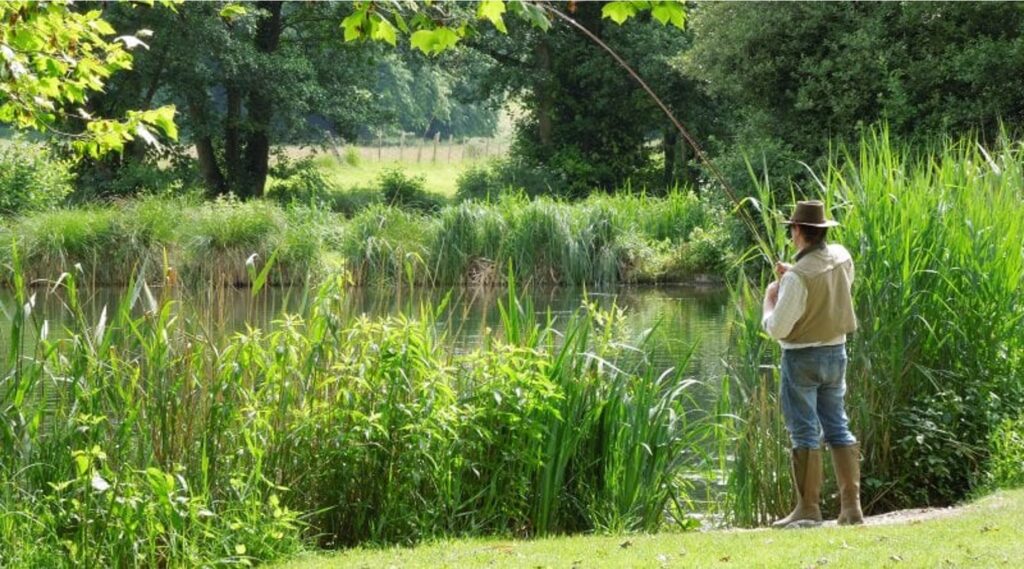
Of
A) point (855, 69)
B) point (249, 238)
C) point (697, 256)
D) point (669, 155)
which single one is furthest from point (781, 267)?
point (669, 155)

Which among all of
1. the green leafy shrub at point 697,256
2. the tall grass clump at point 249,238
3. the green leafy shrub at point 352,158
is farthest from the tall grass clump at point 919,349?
the green leafy shrub at point 352,158

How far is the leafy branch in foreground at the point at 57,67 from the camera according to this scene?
22.5ft

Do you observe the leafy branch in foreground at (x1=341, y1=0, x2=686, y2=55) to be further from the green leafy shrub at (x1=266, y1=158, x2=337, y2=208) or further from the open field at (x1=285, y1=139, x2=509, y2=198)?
the open field at (x1=285, y1=139, x2=509, y2=198)

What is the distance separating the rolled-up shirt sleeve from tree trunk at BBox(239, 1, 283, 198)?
3173 centimetres

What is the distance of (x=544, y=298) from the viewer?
77.2ft

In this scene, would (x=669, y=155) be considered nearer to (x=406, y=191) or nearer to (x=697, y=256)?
(x=406, y=191)

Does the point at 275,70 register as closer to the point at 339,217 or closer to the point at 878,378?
the point at 339,217

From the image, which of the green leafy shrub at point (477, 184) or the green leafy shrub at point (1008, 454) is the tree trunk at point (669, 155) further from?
the green leafy shrub at point (1008, 454)

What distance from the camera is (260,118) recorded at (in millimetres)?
38000

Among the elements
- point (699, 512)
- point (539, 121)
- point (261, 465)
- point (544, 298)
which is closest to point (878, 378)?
point (699, 512)

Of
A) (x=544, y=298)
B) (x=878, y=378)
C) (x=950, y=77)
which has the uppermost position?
(x=950, y=77)

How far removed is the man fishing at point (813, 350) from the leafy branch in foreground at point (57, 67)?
3048 mm

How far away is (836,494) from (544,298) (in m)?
14.9

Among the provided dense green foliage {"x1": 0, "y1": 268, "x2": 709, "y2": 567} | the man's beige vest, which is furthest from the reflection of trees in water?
the man's beige vest
